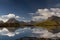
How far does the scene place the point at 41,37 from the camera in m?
1.86

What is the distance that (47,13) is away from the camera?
1.88m

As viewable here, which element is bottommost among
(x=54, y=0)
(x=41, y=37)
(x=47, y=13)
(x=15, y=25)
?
(x=41, y=37)

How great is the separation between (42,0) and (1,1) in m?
0.55

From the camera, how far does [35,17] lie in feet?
6.17

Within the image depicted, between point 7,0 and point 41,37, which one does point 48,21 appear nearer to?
point 41,37

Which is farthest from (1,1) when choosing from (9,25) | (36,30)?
(36,30)

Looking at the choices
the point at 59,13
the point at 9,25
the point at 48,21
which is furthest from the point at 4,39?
the point at 59,13

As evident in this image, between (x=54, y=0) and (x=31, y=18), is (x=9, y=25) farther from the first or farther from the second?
(x=54, y=0)

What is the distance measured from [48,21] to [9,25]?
53 cm

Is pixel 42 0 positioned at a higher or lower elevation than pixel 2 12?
higher

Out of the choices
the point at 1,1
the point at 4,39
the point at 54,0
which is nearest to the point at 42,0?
the point at 54,0

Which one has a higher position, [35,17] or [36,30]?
[35,17]

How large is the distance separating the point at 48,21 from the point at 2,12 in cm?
63

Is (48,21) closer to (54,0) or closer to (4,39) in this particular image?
(54,0)
